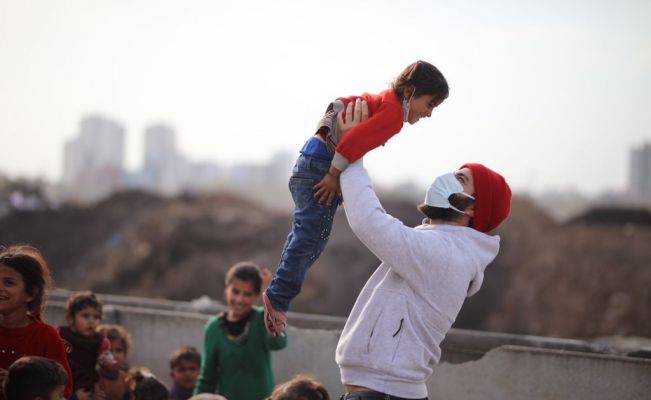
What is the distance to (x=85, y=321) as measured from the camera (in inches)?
181

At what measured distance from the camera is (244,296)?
4.69 m

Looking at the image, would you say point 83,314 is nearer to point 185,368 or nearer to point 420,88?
point 185,368

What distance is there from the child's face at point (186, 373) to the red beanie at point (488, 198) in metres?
2.90

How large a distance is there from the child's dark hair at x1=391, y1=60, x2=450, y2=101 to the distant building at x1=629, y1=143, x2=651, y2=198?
71388mm

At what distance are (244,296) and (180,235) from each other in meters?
21.4

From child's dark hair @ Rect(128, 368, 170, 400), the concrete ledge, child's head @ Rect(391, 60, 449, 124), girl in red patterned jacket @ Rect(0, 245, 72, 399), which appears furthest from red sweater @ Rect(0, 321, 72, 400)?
the concrete ledge

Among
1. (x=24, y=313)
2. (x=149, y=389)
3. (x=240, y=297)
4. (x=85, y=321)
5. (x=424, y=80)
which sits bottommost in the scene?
(x=149, y=389)

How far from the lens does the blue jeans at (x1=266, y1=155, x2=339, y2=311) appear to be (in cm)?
305

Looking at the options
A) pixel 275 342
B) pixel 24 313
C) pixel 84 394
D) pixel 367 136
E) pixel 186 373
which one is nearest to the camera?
pixel 367 136

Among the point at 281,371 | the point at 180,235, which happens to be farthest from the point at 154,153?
the point at 281,371

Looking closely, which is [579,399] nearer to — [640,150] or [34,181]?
[34,181]

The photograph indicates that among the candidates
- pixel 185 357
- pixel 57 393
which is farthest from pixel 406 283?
pixel 185 357

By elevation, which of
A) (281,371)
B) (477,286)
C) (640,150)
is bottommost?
(640,150)

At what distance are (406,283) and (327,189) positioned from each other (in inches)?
18.7
